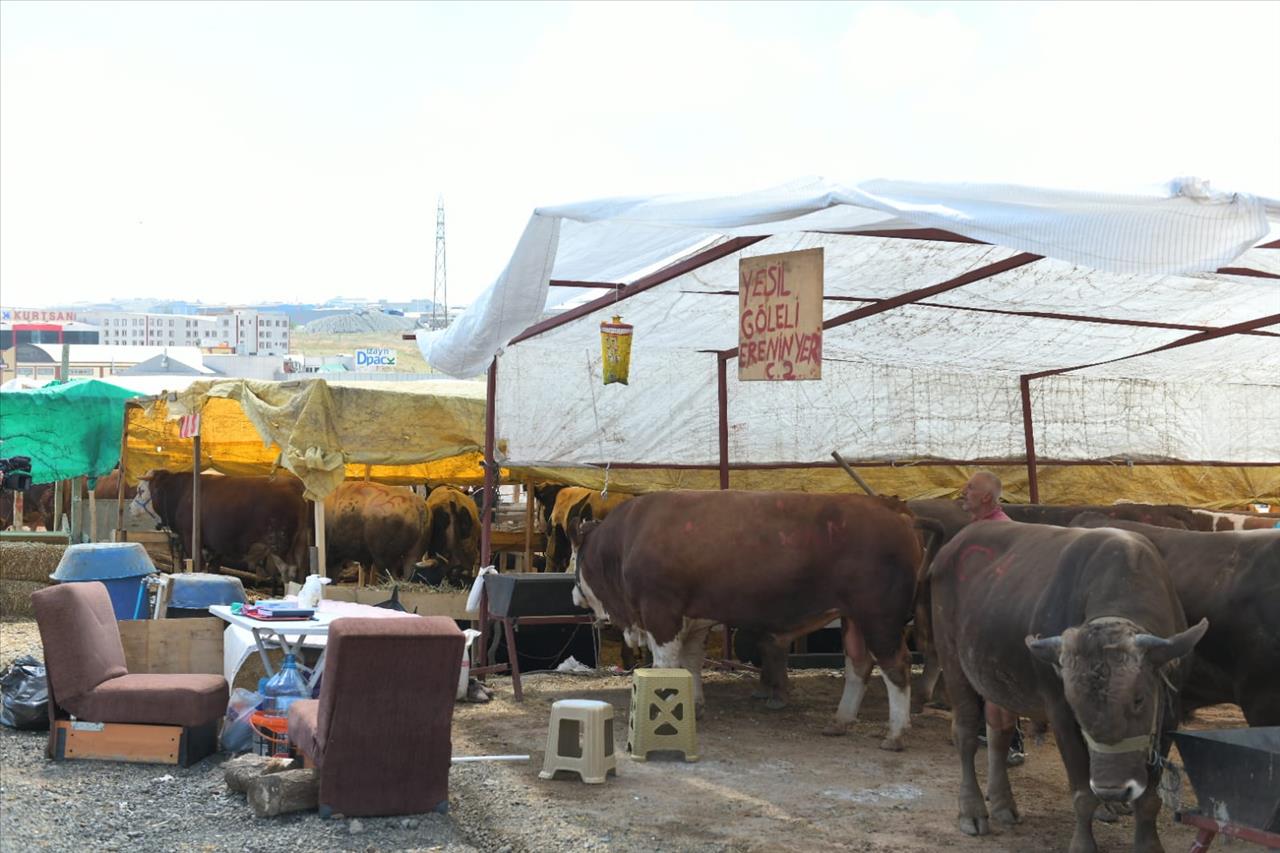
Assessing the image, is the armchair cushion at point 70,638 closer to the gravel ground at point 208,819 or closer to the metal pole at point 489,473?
the gravel ground at point 208,819

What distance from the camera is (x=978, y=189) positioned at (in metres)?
6.59

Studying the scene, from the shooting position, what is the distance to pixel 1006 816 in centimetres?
694

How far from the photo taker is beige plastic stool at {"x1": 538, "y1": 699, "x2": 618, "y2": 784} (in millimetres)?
7805

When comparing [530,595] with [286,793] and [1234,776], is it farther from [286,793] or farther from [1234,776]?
[1234,776]

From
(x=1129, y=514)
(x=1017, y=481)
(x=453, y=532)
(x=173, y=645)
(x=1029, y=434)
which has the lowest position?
(x=173, y=645)

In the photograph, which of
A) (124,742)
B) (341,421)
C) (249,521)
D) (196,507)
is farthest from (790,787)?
(249,521)

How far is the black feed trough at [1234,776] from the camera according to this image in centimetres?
487

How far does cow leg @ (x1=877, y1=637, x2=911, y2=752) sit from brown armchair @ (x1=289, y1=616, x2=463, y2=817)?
328cm

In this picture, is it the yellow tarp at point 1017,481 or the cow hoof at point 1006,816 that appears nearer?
the cow hoof at point 1006,816

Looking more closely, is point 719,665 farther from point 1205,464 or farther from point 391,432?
point 1205,464

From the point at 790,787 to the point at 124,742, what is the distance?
3.92 metres

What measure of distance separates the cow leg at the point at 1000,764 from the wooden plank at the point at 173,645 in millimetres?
5412

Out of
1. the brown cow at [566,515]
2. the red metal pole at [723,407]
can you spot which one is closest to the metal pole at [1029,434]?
the red metal pole at [723,407]

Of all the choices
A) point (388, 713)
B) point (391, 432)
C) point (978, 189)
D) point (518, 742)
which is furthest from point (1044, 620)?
point (391, 432)
